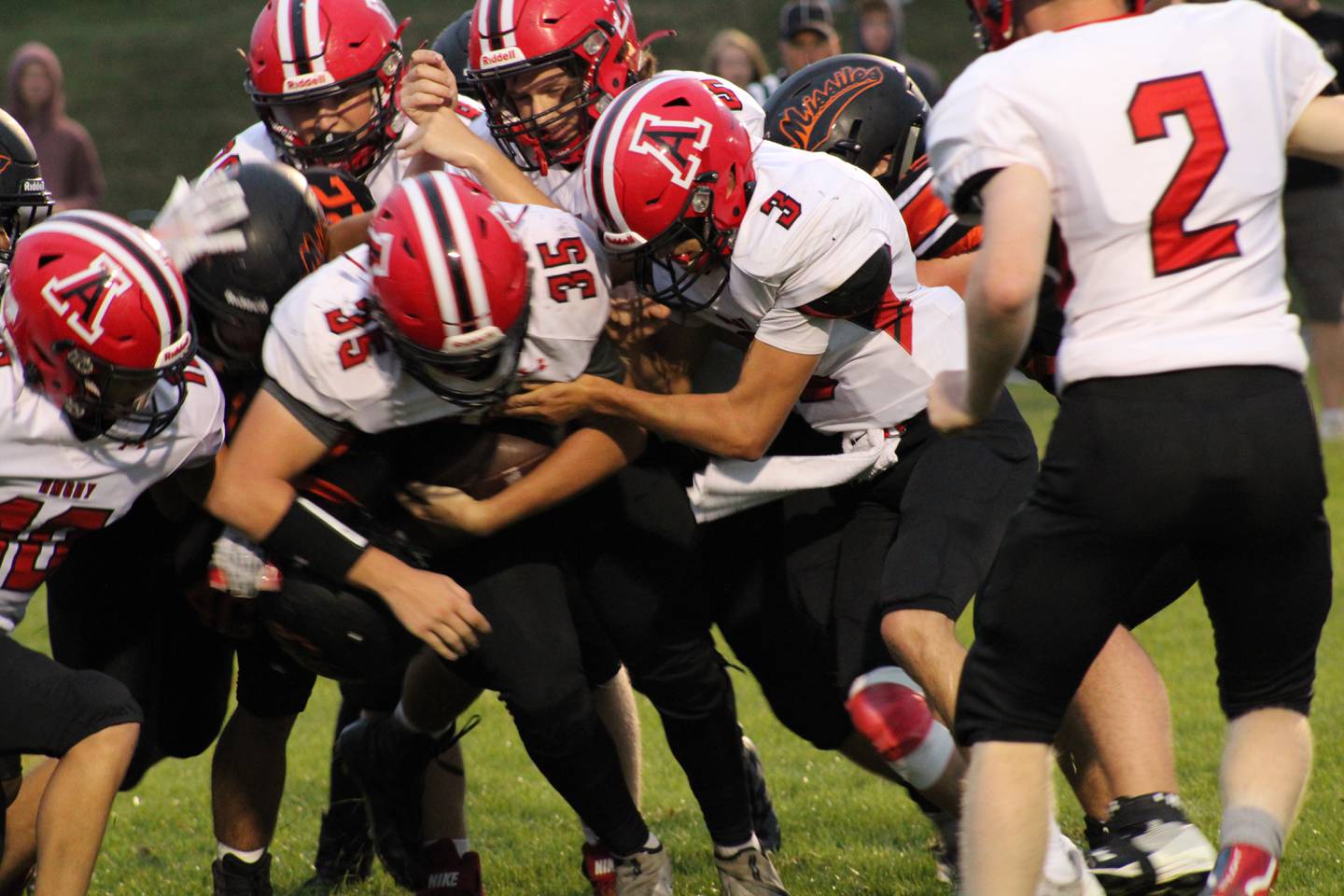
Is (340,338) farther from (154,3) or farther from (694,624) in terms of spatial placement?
(154,3)

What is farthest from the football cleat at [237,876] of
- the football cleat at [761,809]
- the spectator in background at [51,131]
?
the spectator in background at [51,131]

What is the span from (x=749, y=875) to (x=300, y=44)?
2322 mm

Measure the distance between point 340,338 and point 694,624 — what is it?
1.04m

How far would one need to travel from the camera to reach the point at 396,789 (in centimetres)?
388

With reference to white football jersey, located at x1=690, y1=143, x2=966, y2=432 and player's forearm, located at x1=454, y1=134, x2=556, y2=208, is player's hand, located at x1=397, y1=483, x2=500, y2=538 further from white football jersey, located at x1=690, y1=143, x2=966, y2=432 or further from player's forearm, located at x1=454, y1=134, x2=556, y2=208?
player's forearm, located at x1=454, y1=134, x2=556, y2=208

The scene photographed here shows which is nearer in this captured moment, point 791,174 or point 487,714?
point 791,174

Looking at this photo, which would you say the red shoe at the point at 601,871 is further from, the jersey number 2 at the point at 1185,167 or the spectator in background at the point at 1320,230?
the spectator in background at the point at 1320,230

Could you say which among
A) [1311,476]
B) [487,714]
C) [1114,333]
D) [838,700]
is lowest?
[487,714]

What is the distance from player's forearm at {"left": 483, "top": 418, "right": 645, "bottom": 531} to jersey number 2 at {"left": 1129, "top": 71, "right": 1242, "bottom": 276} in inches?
50.6

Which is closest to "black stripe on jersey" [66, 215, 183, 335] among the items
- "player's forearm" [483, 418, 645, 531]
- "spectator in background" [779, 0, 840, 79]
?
"player's forearm" [483, 418, 645, 531]

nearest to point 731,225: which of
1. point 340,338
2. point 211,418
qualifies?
point 340,338

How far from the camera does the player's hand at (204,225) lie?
134 inches

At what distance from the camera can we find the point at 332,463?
3.45 meters

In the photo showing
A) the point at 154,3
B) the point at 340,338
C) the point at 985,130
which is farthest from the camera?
the point at 154,3
